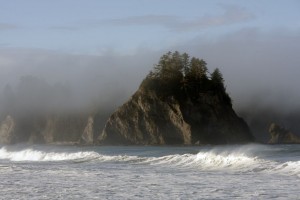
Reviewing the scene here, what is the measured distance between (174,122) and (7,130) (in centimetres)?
7351

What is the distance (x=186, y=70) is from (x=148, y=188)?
312 feet

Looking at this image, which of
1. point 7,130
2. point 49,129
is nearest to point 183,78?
point 49,129

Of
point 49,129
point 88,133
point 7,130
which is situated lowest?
point 88,133

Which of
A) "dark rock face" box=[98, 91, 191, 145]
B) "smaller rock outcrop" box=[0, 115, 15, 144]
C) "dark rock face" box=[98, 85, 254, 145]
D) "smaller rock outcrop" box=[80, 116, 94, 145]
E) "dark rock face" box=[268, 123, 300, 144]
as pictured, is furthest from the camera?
"smaller rock outcrop" box=[0, 115, 15, 144]

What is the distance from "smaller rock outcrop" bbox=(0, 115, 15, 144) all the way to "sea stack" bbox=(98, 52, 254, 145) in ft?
179

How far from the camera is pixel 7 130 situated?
161875 mm

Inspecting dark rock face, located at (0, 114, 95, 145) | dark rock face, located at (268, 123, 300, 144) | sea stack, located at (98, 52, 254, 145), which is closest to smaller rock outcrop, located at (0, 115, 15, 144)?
dark rock face, located at (0, 114, 95, 145)

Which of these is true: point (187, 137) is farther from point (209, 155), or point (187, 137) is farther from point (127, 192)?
point (127, 192)

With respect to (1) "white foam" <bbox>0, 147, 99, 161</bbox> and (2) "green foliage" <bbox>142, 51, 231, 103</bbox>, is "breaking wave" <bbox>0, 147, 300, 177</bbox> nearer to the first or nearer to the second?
(1) "white foam" <bbox>0, 147, 99, 161</bbox>

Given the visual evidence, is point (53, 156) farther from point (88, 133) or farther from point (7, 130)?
point (7, 130)

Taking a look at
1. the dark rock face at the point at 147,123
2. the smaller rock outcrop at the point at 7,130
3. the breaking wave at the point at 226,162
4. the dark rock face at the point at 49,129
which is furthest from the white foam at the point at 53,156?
the smaller rock outcrop at the point at 7,130

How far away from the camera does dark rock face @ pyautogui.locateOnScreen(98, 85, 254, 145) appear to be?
338ft

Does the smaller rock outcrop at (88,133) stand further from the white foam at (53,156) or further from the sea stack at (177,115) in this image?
the white foam at (53,156)

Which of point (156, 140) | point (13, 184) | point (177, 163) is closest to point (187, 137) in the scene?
point (156, 140)
